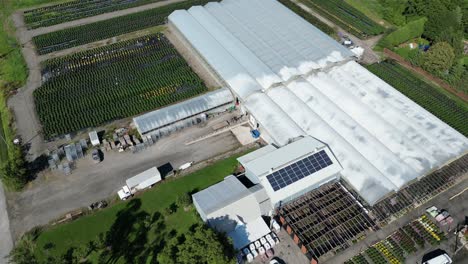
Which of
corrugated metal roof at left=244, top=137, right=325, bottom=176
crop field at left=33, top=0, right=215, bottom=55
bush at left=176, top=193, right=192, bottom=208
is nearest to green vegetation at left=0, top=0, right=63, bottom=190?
crop field at left=33, top=0, right=215, bottom=55

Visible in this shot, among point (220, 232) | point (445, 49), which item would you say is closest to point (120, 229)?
point (220, 232)

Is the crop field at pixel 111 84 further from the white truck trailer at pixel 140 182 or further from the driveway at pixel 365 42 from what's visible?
the driveway at pixel 365 42

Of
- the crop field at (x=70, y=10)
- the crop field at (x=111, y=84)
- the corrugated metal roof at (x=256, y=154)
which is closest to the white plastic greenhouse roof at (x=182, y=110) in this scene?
the crop field at (x=111, y=84)

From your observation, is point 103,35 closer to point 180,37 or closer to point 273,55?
point 180,37

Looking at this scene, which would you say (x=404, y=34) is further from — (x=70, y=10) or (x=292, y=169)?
(x=70, y=10)

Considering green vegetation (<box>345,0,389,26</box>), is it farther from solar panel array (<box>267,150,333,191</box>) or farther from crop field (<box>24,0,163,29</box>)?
crop field (<box>24,0,163,29</box>)

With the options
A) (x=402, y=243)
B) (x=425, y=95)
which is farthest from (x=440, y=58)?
(x=402, y=243)
